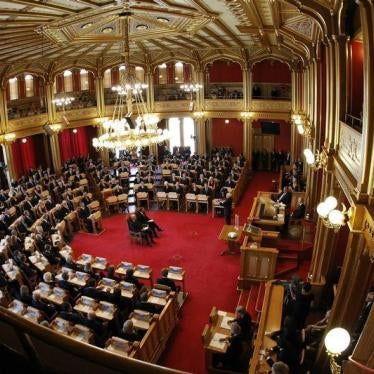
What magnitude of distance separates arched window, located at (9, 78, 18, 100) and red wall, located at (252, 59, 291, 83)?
12857 mm

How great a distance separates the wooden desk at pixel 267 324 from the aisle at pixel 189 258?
1.43 meters

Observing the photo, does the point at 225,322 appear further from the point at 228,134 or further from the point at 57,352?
the point at 228,134

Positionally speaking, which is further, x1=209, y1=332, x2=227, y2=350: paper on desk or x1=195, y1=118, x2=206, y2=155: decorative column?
x1=195, y1=118, x2=206, y2=155: decorative column

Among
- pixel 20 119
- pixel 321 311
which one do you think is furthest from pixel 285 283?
pixel 20 119

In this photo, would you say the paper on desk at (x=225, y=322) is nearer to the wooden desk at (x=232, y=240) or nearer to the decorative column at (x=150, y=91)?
the wooden desk at (x=232, y=240)

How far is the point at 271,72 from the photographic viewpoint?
2327cm

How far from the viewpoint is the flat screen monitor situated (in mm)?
23970

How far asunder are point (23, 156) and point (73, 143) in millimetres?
3418

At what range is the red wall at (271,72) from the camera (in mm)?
23000

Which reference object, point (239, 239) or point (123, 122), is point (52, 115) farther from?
point (239, 239)

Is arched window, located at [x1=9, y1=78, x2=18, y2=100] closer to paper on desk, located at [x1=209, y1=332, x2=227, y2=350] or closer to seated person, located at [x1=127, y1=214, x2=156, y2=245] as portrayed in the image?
seated person, located at [x1=127, y1=214, x2=156, y2=245]

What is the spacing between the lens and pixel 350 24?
286 inches

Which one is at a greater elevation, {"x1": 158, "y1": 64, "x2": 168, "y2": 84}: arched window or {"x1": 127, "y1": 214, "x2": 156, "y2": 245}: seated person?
{"x1": 158, "y1": 64, "x2": 168, "y2": 84}: arched window

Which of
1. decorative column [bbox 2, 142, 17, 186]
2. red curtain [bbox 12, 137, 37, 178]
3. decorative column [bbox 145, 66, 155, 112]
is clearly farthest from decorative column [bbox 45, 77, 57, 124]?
decorative column [bbox 145, 66, 155, 112]
